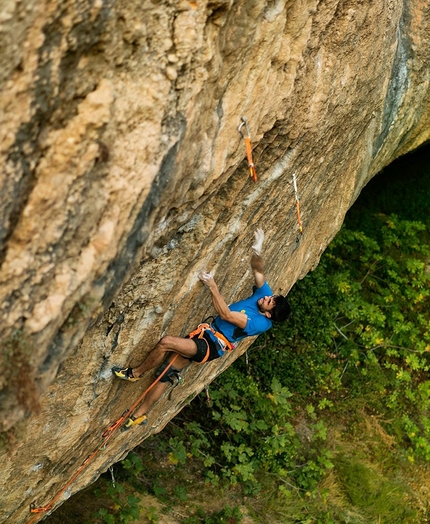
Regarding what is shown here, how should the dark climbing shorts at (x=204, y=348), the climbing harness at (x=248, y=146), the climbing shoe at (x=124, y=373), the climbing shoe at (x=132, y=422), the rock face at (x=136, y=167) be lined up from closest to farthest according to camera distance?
the rock face at (x=136, y=167) < the climbing harness at (x=248, y=146) < the climbing shoe at (x=124, y=373) < the dark climbing shorts at (x=204, y=348) < the climbing shoe at (x=132, y=422)

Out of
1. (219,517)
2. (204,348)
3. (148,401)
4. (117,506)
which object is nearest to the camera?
(204,348)

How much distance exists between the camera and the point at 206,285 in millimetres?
4328

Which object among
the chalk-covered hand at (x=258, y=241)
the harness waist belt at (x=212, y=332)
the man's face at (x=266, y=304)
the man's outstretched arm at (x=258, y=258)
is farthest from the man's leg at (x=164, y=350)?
the chalk-covered hand at (x=258, y=241)

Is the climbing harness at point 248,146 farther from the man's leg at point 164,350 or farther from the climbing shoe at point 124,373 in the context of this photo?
the climbing shoe at point 124,373

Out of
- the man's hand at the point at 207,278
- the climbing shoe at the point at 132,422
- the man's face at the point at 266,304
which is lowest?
the climbing shoe at the point at 132,422

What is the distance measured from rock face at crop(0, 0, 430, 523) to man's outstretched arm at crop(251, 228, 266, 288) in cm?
8

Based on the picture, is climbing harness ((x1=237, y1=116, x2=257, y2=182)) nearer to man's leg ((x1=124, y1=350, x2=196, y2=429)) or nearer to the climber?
the climber

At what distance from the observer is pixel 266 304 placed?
182 inches

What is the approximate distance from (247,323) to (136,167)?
2283mm

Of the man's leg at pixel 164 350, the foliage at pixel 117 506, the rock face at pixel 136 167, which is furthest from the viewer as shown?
the foliage at pixel 117 506

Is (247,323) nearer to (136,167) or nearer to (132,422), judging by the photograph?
(132,422)

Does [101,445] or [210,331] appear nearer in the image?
[210,331]

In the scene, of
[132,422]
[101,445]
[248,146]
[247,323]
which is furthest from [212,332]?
[248,146]

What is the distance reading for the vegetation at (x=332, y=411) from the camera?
24.4 ft
